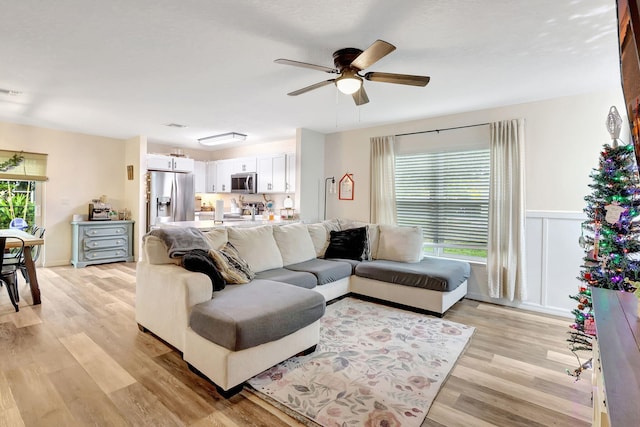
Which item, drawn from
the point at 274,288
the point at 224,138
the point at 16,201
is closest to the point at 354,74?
the point at 274,288

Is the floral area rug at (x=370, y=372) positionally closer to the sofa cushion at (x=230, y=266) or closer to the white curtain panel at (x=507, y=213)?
the sofa cushion at (x=230, y=266)

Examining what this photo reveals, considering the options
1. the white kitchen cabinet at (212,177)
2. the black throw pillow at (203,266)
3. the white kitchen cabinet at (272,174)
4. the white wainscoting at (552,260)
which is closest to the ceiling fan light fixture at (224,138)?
the white kitchen cabinet at (272,174)

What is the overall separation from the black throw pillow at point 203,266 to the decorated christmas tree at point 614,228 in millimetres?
2770

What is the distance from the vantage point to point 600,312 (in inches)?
54.1

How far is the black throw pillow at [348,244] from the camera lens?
14.3ft

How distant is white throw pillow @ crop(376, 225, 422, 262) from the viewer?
4.20 meters

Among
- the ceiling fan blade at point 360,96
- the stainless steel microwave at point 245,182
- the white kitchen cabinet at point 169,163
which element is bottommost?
the stainless steel microwave at point 245,182

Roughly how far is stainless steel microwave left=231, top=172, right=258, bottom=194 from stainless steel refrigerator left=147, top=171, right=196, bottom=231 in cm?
94

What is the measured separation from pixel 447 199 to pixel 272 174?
317 cm

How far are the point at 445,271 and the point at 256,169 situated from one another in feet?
13.6

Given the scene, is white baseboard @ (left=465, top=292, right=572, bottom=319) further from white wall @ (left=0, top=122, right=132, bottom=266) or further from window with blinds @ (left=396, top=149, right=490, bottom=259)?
white wall @ (left=0, top=122, right=132, bottom=266)

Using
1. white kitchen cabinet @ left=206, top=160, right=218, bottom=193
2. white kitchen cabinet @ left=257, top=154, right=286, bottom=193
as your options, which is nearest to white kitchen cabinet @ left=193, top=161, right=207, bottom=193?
white kitchen cabinet @ left=206, top=160, right=218, bottom=193

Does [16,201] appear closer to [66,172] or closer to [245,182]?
[66,172]

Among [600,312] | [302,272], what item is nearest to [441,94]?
[302,272]
